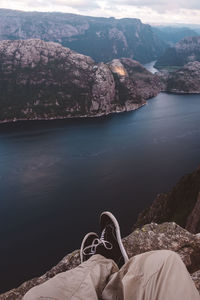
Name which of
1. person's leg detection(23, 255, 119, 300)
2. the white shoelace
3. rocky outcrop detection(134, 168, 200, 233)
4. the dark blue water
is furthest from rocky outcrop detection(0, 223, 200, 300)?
the dark blue water

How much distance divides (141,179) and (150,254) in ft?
314

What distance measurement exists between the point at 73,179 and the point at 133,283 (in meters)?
103

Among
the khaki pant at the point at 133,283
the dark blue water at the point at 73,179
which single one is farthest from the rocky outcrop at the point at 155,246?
the dark blue water at the point at 73,179

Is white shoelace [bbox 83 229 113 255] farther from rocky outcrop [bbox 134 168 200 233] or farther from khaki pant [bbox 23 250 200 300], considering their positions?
rocky outcrop [bbox 134 168 200 233]

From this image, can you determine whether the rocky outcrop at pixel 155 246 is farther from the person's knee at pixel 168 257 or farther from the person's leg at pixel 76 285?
the person's knee at pixel 168 257

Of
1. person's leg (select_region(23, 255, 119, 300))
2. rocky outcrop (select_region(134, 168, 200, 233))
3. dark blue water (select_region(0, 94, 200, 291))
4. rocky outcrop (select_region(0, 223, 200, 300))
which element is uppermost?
person's leg (select_region(23, 255, 119, 300))

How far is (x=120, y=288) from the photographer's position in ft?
14.6

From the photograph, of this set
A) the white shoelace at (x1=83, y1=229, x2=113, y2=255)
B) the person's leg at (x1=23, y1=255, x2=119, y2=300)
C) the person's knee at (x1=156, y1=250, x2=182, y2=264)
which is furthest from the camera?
the white shoelace at (x1=83, y1=229, x2=113, y2=255)

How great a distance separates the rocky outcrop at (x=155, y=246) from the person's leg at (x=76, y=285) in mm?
4445

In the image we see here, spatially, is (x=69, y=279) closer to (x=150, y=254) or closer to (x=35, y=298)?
(x=35, y=298)

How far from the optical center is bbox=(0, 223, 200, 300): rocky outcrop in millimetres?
8844

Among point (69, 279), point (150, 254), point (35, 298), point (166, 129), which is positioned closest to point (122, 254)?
point (150, 254)

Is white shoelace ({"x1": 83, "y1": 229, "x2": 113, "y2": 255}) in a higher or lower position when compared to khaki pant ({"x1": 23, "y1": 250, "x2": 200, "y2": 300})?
lower

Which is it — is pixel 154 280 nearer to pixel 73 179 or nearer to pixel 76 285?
pixel 76 285
